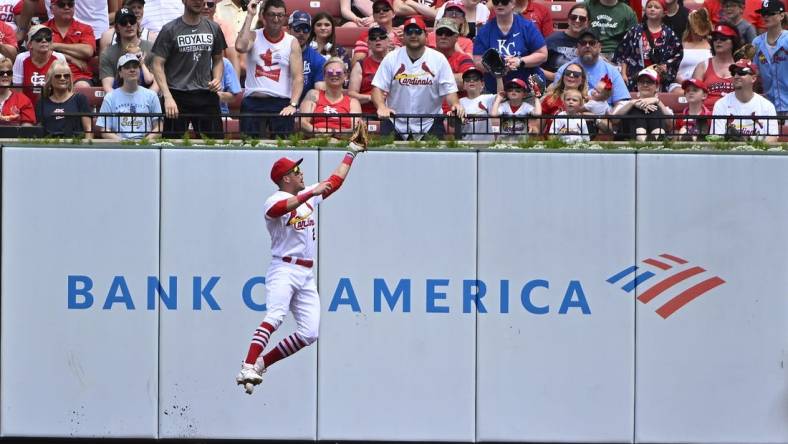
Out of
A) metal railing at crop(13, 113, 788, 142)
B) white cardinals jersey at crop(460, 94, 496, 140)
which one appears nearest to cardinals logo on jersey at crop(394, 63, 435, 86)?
metal railing at crop(13, 113, 788, 142)

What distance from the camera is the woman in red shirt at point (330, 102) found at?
12938 millimetres

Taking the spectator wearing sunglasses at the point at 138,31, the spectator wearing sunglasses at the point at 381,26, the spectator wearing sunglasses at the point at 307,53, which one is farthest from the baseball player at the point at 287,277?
the spectator wearing sunglasses at the point at 138,31

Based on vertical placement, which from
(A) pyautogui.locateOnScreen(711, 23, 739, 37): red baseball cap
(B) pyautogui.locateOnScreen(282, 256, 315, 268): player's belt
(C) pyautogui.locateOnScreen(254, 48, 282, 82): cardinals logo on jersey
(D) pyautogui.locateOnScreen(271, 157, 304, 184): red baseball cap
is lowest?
(B) pyautogui.locateOnScreen(282, 256, 315, 268): player's belt

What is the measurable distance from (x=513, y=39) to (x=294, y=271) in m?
4.06

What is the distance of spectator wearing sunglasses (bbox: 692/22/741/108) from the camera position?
14094mm

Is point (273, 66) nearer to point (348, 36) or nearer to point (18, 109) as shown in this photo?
point (18, 109)

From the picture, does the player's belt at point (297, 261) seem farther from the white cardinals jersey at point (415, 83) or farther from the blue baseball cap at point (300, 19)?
the blue baseball cap at point (300, 19)

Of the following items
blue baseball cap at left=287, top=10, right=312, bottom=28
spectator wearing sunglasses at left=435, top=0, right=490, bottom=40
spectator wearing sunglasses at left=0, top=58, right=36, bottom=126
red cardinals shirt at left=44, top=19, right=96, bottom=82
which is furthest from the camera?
spectator wearing sunglasses at left=435, top=0, right=490, bottom=40

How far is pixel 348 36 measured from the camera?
1585 cm

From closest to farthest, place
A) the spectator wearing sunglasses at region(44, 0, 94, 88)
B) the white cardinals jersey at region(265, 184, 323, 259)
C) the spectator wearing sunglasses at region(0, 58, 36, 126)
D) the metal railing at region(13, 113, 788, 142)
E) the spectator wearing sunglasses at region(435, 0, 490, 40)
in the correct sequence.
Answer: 1. the white cardinals jersey at region(265, 184, 323, 259)
2. the metal railing at region(13, 113, 788, 142)
3. the spectator wearing sunglasses at region(0, 58, 36, 126)
4. the spectator wearing sunglasses at region(44, 0, 94, 88)
5. the spectator wearing sunglasses at region(435, 0, 490, 40)

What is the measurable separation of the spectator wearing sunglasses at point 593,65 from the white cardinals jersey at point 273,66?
2.39m

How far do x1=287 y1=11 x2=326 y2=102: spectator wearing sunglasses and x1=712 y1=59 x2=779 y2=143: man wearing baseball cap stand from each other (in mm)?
3557

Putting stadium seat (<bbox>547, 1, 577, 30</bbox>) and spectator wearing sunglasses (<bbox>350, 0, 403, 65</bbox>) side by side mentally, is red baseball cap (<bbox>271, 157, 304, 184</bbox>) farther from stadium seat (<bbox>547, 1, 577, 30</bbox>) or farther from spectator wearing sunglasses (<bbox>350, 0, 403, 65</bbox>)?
stadium seat (<bbox>547, 1, 577, 30</bbox>)

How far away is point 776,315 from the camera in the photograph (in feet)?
41.3
